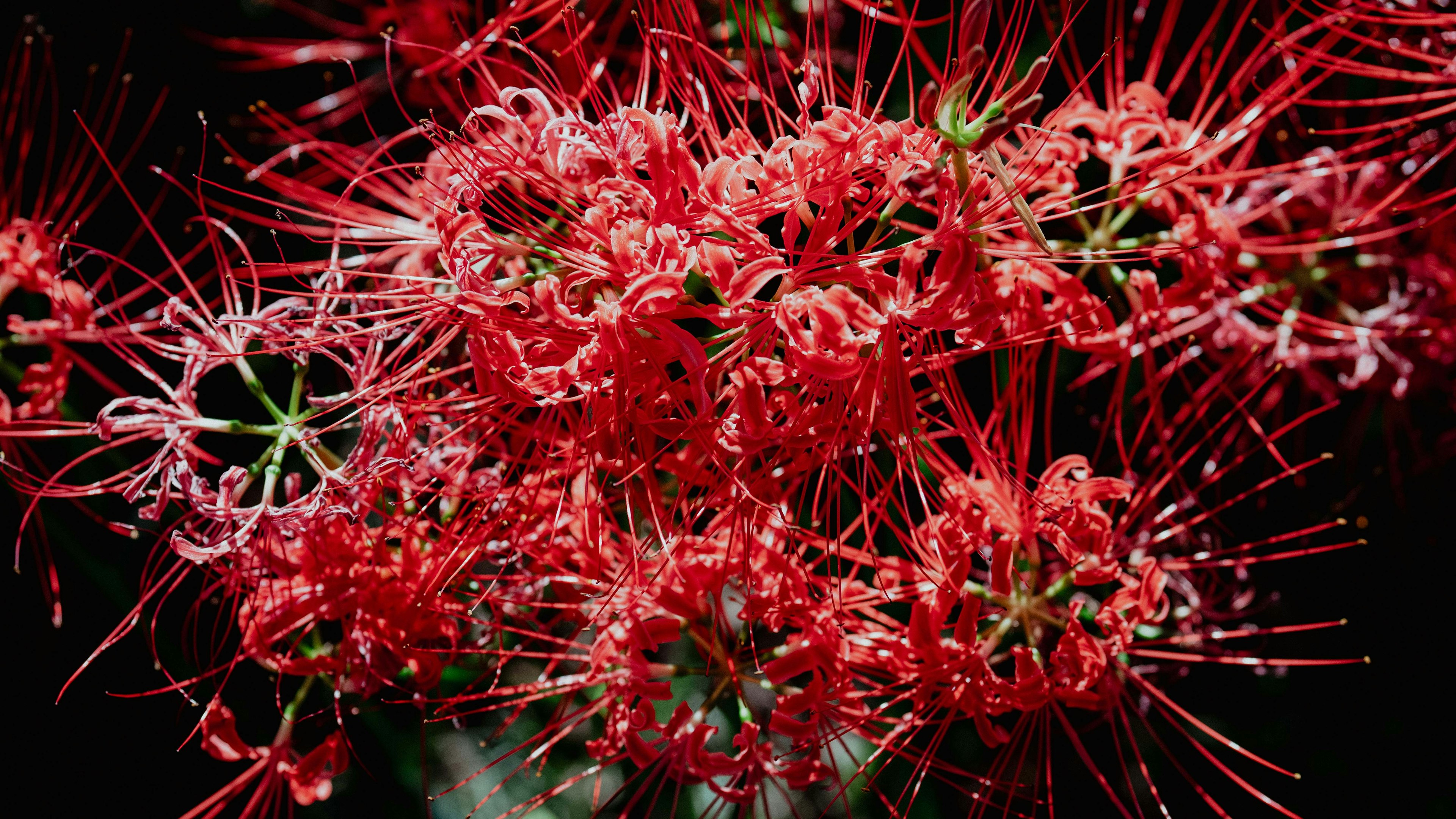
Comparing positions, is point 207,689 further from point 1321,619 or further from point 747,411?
point 1321,619

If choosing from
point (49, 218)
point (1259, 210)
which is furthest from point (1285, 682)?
point (49, 218)

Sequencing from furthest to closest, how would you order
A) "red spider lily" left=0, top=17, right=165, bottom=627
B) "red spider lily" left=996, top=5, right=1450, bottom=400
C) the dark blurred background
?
the dark blurred background < "red spider lily" left=0, top=17, right=165, bottom=627 < "red spider lily" left=996, top=5, right=1450, bottom=400

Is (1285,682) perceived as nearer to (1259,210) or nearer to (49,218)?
(1259,210)

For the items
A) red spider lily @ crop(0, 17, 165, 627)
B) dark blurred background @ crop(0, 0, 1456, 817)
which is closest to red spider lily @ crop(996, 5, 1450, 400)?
dark blurred background @ crop(0, 0, 1456, 817)

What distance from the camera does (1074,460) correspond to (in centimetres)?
90

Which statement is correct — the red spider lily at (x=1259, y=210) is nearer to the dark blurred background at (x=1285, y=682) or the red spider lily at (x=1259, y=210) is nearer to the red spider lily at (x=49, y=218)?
the dark blurred background at (x=1285, y=682)

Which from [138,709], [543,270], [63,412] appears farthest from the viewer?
[138,709]

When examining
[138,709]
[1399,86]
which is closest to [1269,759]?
[1399,86]

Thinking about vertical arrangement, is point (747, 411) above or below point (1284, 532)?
above

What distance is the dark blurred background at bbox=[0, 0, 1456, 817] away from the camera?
134 cm

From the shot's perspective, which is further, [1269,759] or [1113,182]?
[1269,759]

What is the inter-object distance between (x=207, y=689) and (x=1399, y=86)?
180 cm

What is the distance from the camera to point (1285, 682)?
1.37 m

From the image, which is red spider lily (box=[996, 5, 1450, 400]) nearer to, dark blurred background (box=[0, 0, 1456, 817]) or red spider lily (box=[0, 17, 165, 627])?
dark blurred background (box=[0, 0, 1456, 817])
